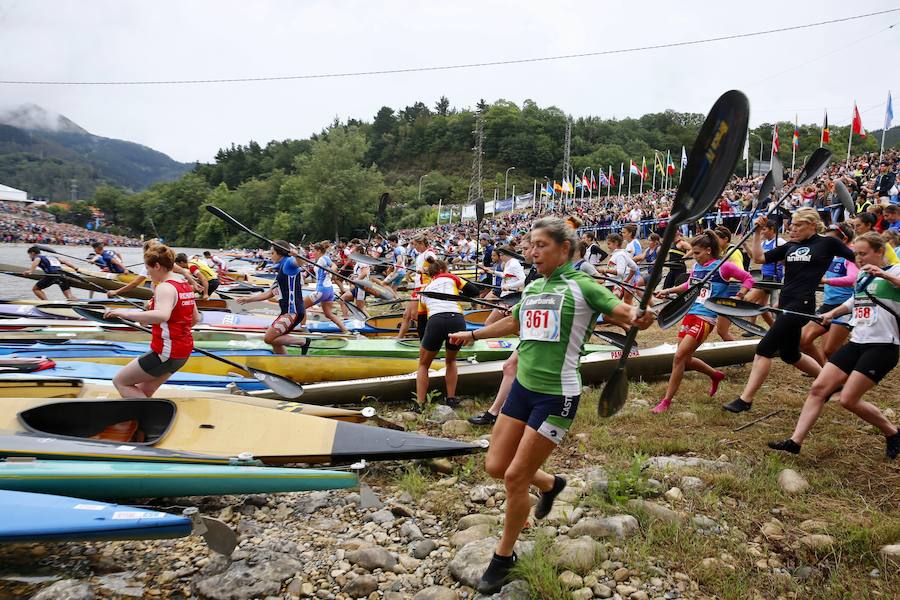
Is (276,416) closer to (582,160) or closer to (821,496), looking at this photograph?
(821,496)

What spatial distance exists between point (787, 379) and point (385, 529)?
521 cm

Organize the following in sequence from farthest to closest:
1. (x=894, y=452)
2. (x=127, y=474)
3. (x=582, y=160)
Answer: (x=582, y=160) < (x=894, y=452) < (x=127, y=474)

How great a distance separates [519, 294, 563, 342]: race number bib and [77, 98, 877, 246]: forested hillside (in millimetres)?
63623

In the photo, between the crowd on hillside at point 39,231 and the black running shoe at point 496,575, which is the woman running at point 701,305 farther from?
the crowd on hillside at point 39,231

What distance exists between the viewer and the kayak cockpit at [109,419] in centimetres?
448

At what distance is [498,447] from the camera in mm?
2943

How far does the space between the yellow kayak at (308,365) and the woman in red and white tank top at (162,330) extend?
212 centimetres

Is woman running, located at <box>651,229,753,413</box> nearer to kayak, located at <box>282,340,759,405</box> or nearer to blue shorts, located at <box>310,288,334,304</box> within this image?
kayak, located at <box>282,340,759,405</box>

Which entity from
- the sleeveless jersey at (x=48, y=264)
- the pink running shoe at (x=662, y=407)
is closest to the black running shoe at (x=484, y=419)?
the pink running shoe at (x=662, y=407)

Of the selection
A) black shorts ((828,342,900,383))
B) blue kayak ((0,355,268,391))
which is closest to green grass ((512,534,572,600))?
black shorts ((828,342,900,383))

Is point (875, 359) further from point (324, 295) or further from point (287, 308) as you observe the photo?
point (324, 295)

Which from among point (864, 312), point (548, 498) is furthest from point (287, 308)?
point (864, 312)

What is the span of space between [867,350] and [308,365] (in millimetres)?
5782

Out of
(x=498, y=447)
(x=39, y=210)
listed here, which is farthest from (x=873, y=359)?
(x=39, y=210)
